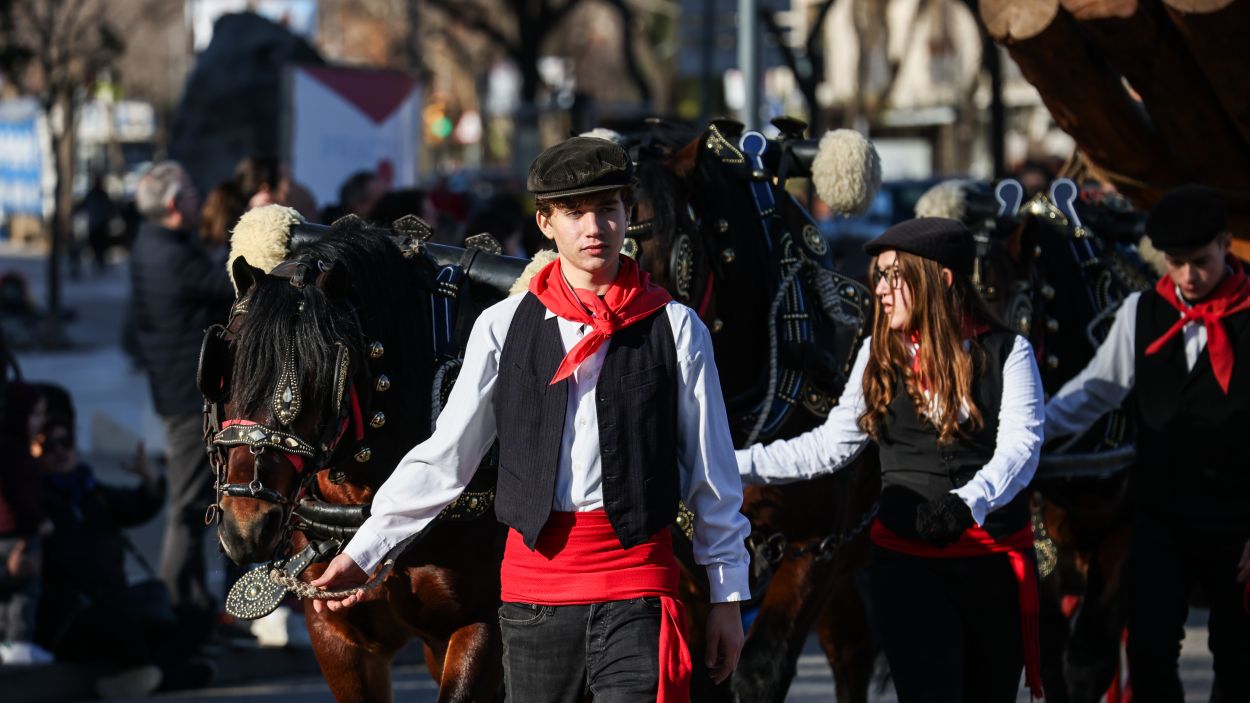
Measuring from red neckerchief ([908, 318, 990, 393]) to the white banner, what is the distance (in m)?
7.09

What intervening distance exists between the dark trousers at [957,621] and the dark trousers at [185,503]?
13.3 feet

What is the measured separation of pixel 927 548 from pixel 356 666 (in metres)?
1.51

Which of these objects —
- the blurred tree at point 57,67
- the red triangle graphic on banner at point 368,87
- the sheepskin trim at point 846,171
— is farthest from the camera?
the blurred tree at point 57,67

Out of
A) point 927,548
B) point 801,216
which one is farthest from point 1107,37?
point 927,548

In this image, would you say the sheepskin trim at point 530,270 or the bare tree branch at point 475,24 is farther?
the bare tree branch at point 475,24

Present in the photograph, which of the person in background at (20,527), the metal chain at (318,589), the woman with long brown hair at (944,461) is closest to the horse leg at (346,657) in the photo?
the metal chain at (318,589)

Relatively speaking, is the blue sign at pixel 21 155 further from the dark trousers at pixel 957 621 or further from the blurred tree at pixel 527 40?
the dark trousers at pixel 957 621

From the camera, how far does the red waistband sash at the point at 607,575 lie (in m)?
3.53

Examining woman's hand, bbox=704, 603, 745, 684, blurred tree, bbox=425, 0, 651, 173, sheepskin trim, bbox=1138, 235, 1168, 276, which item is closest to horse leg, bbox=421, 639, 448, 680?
woman's hand, bbox=704, 603, 745, 684

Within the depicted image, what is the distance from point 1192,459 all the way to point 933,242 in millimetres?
1168

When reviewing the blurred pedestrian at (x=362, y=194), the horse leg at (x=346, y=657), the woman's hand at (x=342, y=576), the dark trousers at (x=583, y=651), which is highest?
the blurred pedestrian at (x=362, y=194)

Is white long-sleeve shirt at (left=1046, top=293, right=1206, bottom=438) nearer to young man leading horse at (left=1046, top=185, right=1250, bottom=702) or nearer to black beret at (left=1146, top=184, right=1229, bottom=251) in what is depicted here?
young man leading horse at (left=1046, top=185, right=1250, bottom=702)

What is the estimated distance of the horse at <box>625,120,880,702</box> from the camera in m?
5.03

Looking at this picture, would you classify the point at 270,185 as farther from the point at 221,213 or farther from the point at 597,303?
the point at 597,303
